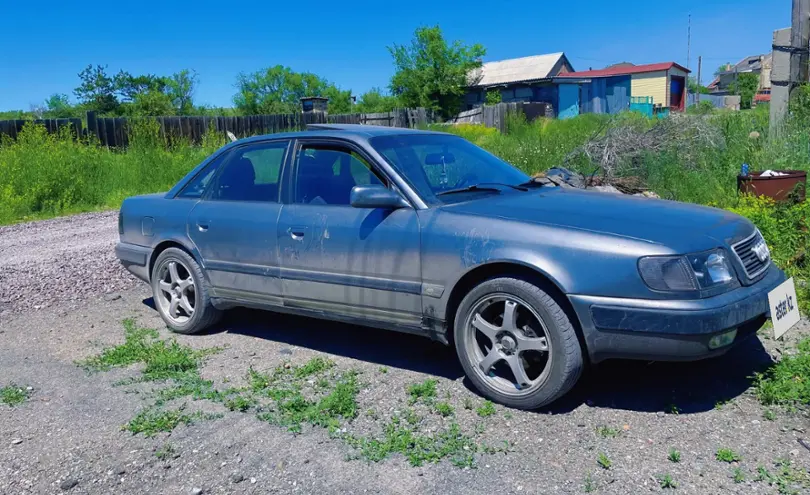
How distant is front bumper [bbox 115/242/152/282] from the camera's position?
241 inches

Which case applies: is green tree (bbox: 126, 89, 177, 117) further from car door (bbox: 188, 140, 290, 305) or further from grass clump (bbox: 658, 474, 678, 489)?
grass clump (bbox: 658, 474, 678, 489)

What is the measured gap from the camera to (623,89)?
50.8m

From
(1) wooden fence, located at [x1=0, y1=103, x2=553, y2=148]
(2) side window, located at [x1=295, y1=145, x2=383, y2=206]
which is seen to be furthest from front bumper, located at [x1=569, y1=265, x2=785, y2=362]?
(1) wooden fence, located at [x1=0, y1=103, x2=553, y2=148]

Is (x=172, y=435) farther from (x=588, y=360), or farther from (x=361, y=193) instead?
(x=588, y=360)

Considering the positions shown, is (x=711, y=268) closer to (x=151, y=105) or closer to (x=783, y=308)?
(x=783, y=308)

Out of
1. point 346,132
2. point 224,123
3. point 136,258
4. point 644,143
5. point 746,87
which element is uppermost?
point 746,87

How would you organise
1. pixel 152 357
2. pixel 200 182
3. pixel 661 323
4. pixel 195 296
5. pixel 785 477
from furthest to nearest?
pixel 200 182, pixel 195 296, pixel 152 357, pixel 661 323, pixel 785 477

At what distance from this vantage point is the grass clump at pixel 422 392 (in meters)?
4.29

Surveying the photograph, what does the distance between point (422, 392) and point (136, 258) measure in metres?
3.17

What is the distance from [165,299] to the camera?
609 centimetres

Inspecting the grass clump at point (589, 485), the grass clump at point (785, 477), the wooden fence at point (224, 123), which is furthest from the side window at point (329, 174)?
the wooden fence at point (224, 123)

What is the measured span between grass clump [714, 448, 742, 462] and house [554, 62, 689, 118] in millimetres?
38583

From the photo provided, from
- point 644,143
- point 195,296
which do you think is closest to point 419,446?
point 195,296

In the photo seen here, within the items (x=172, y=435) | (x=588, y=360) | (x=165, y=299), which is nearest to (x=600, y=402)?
(x=588, y=360)
